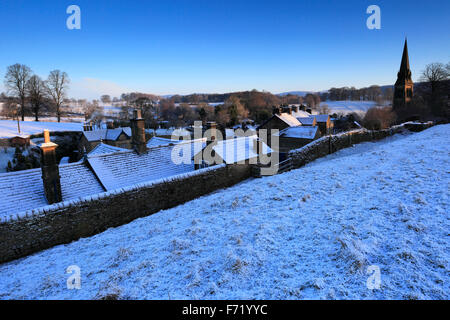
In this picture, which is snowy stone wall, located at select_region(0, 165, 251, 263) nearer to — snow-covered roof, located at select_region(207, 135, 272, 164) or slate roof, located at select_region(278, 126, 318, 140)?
snow-covered roof, located at select_region(207, 135, 272, 164)

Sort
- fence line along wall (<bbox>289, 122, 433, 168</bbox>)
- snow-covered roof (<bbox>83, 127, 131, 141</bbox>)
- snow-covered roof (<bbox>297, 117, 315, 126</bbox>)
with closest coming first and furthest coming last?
fence line along wall (<bbox>289, 122, 433, 168</bbox>) → snow-covered roof (<bbox>83, 127, 131, 141</bbox>) → snow-covered roof (<bbox>297, 117, 315, 126</bbox>)

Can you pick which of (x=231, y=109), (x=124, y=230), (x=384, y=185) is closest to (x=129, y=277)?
(x=124, y=230)

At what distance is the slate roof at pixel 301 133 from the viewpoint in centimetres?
2648

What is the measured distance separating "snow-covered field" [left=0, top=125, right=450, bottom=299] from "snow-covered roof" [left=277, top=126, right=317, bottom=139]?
17.4 metres

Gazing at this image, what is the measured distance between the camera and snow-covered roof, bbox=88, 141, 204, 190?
12.8m

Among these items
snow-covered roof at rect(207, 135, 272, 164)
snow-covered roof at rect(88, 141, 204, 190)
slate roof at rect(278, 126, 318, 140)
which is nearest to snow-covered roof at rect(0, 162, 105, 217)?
snow-covered roof at rect(88, 141, 204, 190)

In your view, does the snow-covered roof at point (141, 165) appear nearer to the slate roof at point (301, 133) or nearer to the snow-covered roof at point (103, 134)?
the slate roof at point (301, 133)

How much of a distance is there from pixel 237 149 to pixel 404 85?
2554 inches

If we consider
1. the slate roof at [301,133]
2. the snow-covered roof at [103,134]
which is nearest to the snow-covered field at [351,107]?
the slate roof at [301,133]

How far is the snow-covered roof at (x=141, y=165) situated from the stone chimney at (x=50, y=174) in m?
2.13

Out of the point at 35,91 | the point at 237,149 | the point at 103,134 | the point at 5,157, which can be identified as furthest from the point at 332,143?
the point at 35,91

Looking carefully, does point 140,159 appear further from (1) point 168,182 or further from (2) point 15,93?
(2) point 15,93

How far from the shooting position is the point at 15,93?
2388 inches
